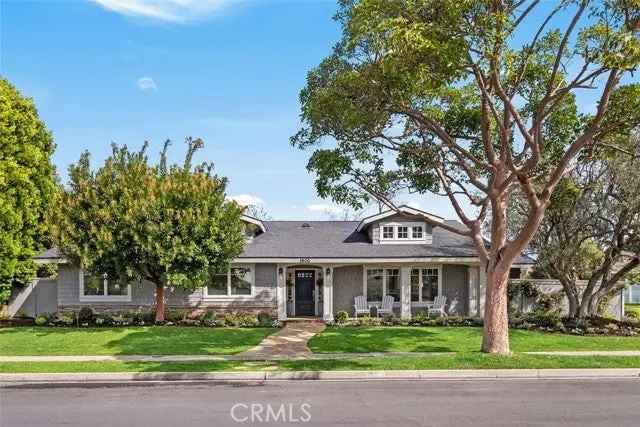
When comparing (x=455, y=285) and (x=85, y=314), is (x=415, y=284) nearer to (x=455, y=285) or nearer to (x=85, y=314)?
(x=455, y=285)

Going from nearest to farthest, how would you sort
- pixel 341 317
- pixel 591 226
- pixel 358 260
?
pixel 591 226
pixel 341 317
pixel 358 260

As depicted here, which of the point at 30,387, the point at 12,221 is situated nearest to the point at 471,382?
the point at 30,387

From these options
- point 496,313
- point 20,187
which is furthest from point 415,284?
point 20,187

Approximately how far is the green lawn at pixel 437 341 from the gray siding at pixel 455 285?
379 cm

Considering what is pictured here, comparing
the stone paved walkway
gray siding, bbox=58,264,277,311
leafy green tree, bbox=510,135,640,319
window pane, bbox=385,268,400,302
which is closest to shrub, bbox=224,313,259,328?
the stone paved walkway

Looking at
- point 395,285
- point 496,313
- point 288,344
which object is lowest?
point 288,344

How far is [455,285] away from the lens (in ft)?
85.6

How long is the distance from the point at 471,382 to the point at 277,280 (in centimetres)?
1321

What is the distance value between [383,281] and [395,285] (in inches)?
22.7

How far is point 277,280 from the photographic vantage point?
25.5 metres

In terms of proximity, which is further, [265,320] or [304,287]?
[304,287]

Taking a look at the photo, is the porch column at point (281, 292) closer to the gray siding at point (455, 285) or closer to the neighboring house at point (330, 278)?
the neighboring house at point (330, 278)

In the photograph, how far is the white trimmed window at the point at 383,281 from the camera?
26.2 metres

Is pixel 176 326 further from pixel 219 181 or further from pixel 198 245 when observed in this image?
pixel 219 181
